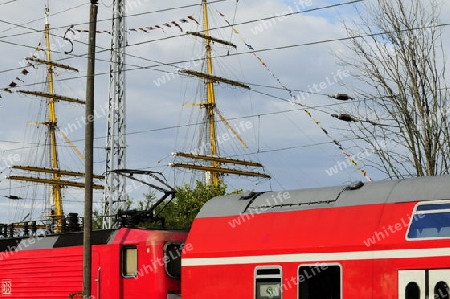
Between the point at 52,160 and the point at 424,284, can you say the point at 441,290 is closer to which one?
the point at 424,284

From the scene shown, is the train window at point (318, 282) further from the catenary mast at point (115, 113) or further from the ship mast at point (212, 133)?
the ship mast at point (212, 133)

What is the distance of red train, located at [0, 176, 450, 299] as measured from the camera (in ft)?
42.0

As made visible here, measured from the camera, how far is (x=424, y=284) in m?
12.4

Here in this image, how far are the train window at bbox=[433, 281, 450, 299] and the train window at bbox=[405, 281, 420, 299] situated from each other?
0.31 m

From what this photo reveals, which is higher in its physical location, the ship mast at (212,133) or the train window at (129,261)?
the ship mast at (212,133)

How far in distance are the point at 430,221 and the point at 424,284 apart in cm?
106

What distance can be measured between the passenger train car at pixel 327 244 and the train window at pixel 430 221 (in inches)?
0.7

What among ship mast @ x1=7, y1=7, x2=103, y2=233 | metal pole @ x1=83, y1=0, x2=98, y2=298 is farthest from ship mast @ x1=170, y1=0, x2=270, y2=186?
metal pole @ x1=83, y1=0, x2=98, y2=298

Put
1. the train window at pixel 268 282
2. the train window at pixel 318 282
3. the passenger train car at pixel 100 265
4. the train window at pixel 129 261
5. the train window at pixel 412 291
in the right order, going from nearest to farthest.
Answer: the train window at pixel 412 291
the train window at pixel 318 282
the train window at pixel 268 282
the passenger train car at pixel 100 265
the train window at pixel 129 261

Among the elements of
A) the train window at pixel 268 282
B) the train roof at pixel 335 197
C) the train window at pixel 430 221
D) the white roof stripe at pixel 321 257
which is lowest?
the train window at pixel 268 282

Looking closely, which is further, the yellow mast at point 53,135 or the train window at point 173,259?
the yellow mast at point 53,135

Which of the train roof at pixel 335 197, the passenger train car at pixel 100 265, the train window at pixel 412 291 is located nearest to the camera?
the train window at pixel 412 291

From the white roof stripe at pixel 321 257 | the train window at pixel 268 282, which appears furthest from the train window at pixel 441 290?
the train window at pixel 268 282

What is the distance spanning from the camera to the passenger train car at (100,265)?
17547 mm
